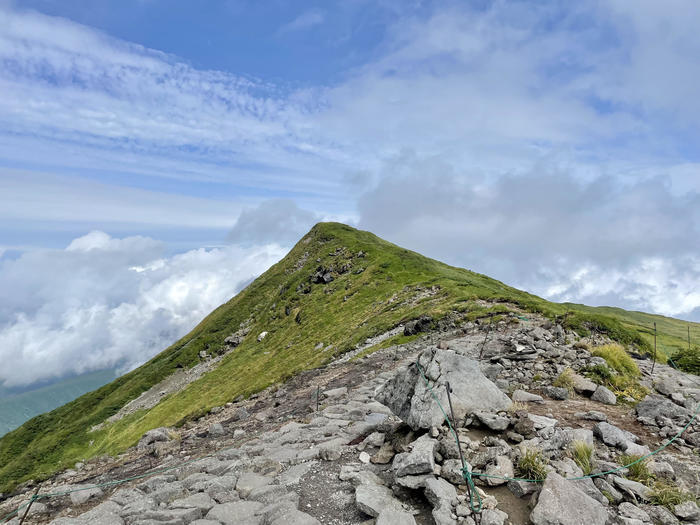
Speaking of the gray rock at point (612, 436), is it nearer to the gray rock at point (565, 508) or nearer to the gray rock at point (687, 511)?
the gray rock at point (687, 511)

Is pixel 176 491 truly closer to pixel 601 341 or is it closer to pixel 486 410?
pixel 486 410

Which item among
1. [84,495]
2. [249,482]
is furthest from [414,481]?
[84,495]

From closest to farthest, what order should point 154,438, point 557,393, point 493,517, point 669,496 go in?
point 493,517 → point 669,496 → point 557,393 → point 154,438

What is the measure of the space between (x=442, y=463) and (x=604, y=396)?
9235mm

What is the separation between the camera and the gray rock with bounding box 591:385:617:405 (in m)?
14.7

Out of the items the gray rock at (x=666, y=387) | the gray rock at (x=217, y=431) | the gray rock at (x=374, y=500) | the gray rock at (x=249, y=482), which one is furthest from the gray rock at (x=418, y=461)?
the gray rock at (x=217, y=431)

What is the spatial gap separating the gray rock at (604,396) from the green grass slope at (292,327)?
1483 cm

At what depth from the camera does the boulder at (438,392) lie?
1153 cm

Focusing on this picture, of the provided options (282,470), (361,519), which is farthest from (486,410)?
(282,470)

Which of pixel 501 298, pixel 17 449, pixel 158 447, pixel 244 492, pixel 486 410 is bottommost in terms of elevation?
pixel 17 449

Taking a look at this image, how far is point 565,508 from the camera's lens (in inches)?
300

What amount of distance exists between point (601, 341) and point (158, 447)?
3022cm

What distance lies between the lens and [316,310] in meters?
84.5

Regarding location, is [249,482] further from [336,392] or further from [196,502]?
[336,392]
